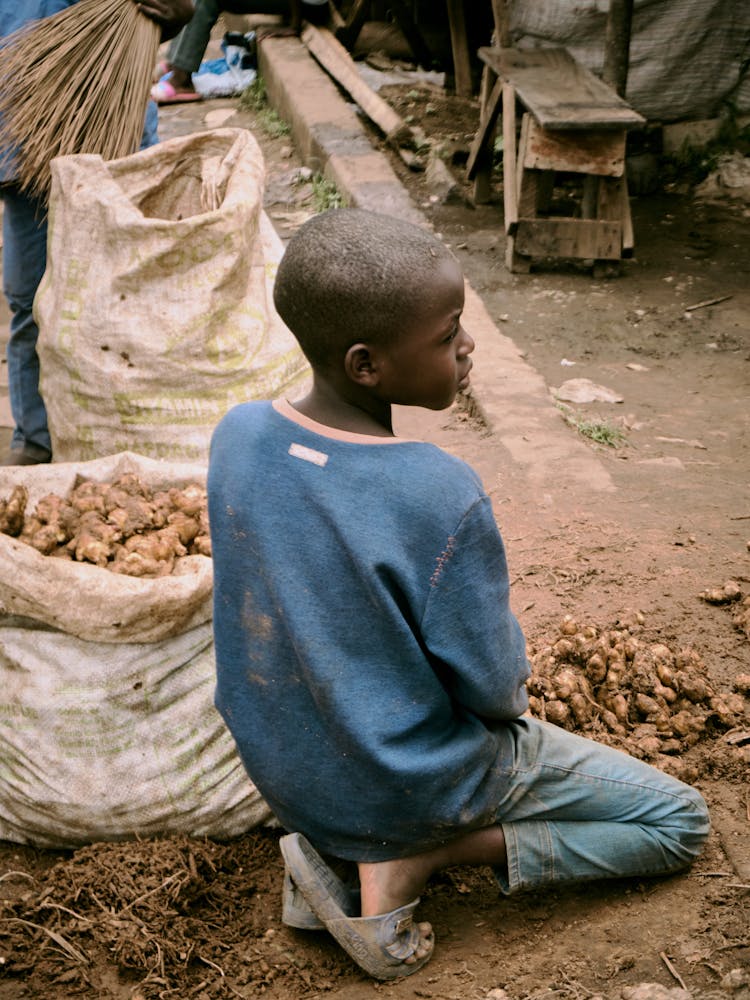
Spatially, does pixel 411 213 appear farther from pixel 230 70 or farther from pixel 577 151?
pixel 230 70

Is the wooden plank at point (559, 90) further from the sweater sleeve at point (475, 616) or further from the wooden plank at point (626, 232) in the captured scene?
the sweater sleeve at point (475, 616)

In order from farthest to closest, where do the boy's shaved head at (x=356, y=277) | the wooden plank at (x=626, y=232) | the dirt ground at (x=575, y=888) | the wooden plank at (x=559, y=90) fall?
the wooden plank at (x=626, y=232) < the wooden plank at (x=559, y=90) < the dirt ground at (x=575, y=888) < the boy's shaved head at (x=356, y=277)

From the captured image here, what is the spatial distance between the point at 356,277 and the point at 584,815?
1064 mm

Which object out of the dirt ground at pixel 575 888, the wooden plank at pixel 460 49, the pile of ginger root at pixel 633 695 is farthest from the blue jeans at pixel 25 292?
A: the wooden plank at pixel 460 49

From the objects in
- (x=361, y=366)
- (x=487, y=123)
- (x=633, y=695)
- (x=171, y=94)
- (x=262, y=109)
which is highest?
(x=361, y=366)

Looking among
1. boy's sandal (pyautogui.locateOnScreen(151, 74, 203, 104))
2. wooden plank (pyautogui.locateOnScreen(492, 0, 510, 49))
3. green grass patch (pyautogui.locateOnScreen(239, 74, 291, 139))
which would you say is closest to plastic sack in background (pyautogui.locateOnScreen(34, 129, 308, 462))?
wooden plank (pyautogui.locateOnScreen(492, 0, 510, 49))

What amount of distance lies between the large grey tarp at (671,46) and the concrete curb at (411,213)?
144 cm

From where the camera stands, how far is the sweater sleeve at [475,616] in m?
1.61

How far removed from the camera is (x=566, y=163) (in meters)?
5.57

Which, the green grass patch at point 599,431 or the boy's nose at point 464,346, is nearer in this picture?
the boy's nose at point 464,346

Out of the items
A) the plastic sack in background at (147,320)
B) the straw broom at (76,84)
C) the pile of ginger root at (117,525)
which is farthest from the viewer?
the straw broom at (76,84)

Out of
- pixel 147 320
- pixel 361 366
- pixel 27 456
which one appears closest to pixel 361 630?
pixel 361 366

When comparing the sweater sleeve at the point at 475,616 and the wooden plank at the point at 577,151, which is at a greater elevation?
the sweater sleeve at the point at 475,616

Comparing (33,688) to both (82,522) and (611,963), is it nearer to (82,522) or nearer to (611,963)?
(82,522)
